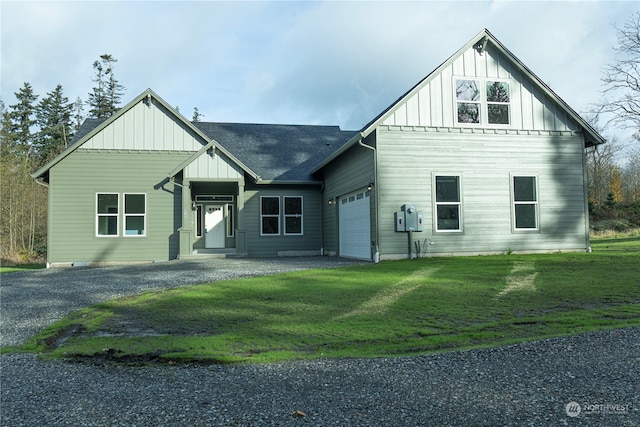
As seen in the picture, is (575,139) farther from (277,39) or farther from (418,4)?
(277,39)

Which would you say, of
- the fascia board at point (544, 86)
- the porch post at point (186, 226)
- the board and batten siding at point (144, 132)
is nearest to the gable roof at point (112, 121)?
the board and batten siding at point (144, 132)

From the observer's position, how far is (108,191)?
17.7m

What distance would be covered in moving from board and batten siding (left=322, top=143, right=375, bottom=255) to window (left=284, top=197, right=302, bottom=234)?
1.03 meters

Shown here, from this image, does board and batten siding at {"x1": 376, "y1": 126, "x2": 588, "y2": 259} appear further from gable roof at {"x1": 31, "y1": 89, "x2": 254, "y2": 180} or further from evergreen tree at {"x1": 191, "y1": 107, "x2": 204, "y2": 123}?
evergreen tree at {"x1": 191, "y1": 107, "x2": 204, "y2": 123}

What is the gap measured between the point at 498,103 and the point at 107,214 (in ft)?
47.9

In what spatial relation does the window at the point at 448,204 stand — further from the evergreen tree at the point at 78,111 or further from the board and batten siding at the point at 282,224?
the evergreen tree at the point at 78,111

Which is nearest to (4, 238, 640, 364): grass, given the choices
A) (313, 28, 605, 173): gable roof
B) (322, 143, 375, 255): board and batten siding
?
(322, 143, 375, 255): board and batten siding

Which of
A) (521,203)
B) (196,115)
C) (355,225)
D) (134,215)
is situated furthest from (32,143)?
(521,203)

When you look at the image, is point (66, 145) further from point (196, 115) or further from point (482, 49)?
point (482, 49)

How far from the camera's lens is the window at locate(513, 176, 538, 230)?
1510cm

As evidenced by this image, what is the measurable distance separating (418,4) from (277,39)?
5183mm

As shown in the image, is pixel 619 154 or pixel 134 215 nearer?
pixel 134 215

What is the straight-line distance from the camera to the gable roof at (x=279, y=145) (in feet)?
65.5

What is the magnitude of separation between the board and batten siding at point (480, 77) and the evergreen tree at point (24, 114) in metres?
40.0
